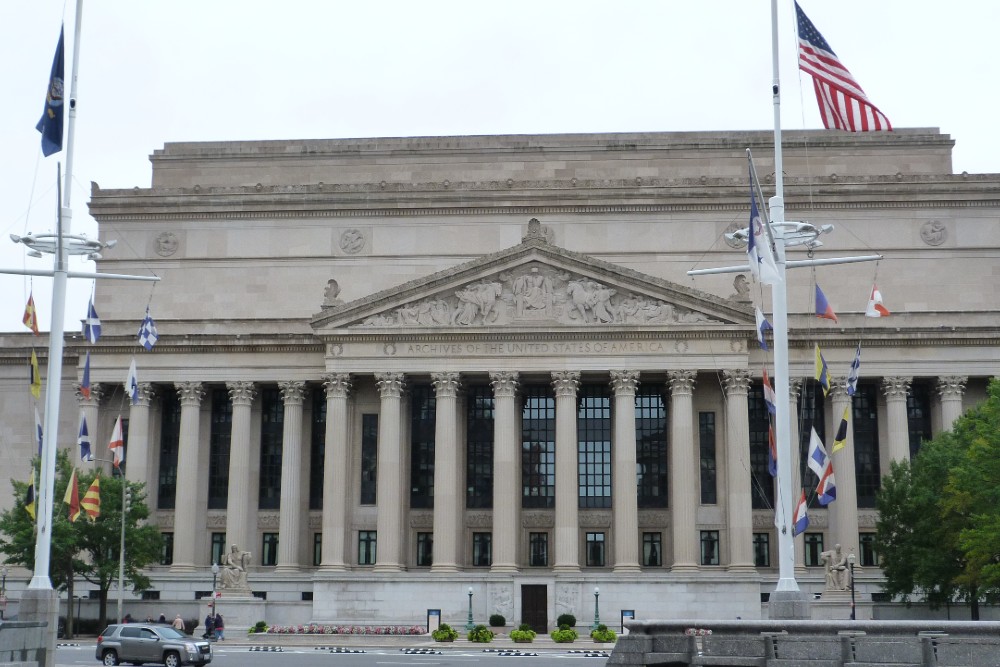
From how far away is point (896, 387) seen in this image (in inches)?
2886

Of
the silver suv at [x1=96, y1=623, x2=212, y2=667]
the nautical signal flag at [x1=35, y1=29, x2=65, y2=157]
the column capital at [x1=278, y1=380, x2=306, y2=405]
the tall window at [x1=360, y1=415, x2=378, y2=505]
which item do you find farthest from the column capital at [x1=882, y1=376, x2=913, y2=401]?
the nautical signal flag at [x1=35, y1=29, x2=65, y2=157]

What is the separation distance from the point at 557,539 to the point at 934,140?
41271 mm

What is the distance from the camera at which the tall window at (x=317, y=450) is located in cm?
7744

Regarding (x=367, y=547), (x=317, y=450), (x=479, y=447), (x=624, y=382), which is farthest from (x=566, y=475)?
(x=317, y=450)

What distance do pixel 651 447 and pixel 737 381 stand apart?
6.79 m

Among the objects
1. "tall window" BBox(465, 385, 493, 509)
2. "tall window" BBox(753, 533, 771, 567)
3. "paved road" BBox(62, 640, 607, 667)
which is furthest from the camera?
"tall window" BBox(465, 385, 493, 509)

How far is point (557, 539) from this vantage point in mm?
70438

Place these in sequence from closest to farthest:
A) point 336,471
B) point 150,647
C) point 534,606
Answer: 1. point 150,647
2. point 534,606
3. point 336,471

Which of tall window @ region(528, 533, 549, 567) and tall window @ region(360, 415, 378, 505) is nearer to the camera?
tall window @ region(528, 533, 549, 567)

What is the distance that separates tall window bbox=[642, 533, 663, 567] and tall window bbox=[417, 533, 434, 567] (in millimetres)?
12393

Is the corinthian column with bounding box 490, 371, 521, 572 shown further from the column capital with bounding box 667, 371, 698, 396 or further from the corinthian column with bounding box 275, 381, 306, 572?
the corinthian column with bounding box 275, 381, 306, 572

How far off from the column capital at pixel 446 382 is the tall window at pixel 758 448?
17005 mm

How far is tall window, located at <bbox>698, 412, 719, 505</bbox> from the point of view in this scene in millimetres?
73688

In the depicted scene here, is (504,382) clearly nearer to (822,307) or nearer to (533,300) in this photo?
(533,300)
